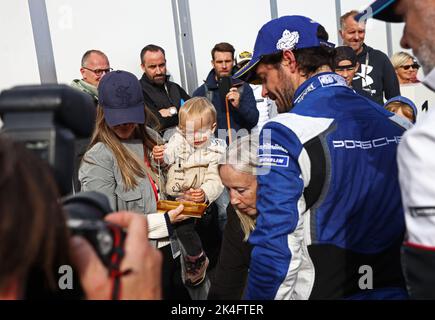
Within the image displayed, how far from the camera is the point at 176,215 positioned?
2.82 m

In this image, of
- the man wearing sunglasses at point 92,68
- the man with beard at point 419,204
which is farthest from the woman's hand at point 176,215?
the man with beard at point 419,204

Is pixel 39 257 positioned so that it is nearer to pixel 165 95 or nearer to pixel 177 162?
pixel 177 162

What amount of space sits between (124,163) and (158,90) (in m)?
2.04

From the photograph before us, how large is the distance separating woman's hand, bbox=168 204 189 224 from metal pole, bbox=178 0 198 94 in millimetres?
2589

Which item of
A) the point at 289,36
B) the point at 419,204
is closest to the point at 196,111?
the point at 289,36

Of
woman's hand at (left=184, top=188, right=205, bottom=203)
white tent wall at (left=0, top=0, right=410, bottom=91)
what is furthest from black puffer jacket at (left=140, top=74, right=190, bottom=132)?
woman's hand at (left=184, top=188, right=205, bottom=203)

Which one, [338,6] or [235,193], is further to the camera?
[338,6]

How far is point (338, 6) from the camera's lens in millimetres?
6730

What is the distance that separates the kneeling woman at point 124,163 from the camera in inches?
103

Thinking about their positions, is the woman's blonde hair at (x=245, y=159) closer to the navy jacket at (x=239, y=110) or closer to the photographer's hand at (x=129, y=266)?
the photographer's hand at (x=129, y=266)

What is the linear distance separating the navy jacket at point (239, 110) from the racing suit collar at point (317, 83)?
8.74 feet
